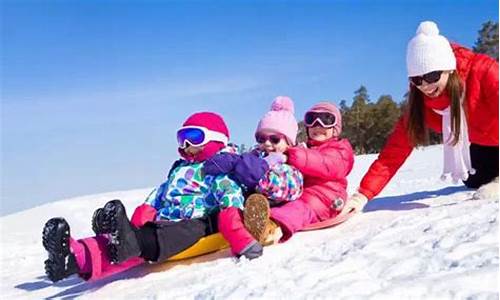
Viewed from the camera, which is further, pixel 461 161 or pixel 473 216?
pixel 461 161

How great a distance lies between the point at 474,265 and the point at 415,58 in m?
1.74

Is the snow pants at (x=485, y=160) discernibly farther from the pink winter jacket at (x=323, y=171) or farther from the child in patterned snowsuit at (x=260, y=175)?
the child in patterned snowsuit at (x=260, y=175)

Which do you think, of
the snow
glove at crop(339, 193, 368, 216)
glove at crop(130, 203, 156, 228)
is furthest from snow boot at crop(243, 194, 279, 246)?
glove at crop(339, 193, 368, 216)

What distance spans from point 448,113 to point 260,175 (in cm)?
132

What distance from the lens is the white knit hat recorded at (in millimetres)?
3740

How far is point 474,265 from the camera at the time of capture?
241 cm

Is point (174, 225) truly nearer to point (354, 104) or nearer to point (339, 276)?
point (339, 276)

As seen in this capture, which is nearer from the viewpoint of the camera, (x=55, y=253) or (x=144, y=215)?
(x=55, y=253)

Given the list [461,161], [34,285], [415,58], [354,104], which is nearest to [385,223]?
[461,161]

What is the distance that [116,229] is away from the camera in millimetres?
3057

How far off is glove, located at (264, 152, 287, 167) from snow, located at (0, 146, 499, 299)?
45 cm

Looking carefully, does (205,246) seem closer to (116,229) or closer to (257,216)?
(257,216)

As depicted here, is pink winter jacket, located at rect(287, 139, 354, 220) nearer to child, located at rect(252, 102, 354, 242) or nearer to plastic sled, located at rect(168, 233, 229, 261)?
child, located at rect(252, 102, 354, 242)

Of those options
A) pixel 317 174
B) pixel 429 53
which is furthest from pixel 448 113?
pixel 317 174
